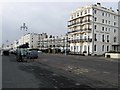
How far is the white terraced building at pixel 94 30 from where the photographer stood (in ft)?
281

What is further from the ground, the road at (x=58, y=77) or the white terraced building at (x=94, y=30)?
the white terraced building at (x=94, y=30)

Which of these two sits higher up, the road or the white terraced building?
the white terraced building

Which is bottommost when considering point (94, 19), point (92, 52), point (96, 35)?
point (92, 52)

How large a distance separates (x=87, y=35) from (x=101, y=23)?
7.24 m

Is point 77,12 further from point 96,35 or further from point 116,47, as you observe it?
point 116,47

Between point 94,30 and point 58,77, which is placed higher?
point 94,30

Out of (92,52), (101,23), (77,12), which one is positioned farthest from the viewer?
(77,12)

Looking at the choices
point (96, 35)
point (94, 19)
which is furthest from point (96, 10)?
point (96, 35)

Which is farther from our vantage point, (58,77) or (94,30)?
(94,30)

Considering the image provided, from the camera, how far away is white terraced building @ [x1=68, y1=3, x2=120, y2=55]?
8550cm

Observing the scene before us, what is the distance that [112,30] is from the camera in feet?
309

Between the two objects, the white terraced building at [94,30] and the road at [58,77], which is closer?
the road at [58,77]

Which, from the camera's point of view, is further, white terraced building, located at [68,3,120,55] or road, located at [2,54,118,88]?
white terraced building, located at [68,3,120,55]

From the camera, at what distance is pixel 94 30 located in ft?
283
